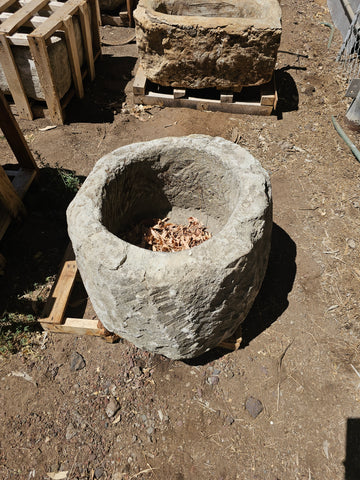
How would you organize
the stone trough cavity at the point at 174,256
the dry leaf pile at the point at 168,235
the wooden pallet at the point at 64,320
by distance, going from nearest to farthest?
the stone trough cavity at the point at 174,256 → the wooden pallet at the point at 64,320 → the dry leaf pile at the point at 168,235

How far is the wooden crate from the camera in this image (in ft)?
12.1

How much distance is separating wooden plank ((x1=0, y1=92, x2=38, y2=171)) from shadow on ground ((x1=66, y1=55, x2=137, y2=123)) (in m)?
1.25

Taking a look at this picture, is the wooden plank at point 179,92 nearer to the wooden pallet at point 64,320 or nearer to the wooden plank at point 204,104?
the wooden plank at point 204,104

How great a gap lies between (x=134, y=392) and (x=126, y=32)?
6263 millimetres

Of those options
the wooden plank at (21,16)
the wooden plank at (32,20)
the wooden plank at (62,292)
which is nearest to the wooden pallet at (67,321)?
the wooden plank at (62,292)

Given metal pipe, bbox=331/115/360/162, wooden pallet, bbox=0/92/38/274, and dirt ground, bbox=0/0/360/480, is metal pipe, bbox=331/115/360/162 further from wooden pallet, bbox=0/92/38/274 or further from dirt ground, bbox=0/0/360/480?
wooden pallet, bbox=0/92/38/274

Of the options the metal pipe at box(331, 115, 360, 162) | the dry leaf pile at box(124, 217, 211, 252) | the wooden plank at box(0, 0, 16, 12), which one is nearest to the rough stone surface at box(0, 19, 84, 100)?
the wooden plank at box(0, 0, 16, 12)

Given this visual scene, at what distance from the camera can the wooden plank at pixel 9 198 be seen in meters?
2.96

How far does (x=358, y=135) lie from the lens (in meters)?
4.30

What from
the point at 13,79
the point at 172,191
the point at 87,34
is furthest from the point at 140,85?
the point at 172,191

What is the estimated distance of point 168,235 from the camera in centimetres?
280

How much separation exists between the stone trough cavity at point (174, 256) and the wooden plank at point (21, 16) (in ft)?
8.22

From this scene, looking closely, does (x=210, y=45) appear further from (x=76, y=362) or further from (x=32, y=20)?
(x=76, y=362)

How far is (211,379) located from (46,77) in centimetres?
358
